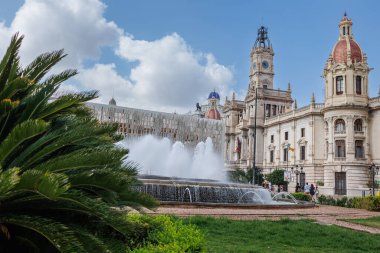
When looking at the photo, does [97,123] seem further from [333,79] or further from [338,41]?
[338,41]

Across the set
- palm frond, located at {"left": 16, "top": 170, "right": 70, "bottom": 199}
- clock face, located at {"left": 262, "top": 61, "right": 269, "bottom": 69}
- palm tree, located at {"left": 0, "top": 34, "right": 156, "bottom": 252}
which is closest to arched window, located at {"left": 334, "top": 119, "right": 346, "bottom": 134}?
clock face, located at {"left": 262, "top": 61, "right": 269, "bottom": 69}

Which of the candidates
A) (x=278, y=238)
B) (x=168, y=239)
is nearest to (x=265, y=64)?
(x=278, y=238)

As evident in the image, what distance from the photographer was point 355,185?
4056 centimetres

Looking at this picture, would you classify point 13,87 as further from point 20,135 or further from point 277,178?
point 277,178

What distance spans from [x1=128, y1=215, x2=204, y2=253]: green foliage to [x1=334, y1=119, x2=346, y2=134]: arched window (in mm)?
39567

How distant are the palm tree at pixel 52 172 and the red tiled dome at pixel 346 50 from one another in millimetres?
42818

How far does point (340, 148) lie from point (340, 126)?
7.96 feet

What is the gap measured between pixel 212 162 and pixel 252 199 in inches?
855

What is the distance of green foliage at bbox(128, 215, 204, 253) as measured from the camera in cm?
507

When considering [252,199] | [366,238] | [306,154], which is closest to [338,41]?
[306,154]

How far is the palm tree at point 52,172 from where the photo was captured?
12.5 ft

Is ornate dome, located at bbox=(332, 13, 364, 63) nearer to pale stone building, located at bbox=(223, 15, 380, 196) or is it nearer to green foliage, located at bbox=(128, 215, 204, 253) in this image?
pale stone building, located at bbox=(223, 15, 380, 196)

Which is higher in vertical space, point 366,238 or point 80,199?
point 80,199

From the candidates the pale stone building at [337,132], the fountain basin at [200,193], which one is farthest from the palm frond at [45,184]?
the pale stone building at [337,132]
